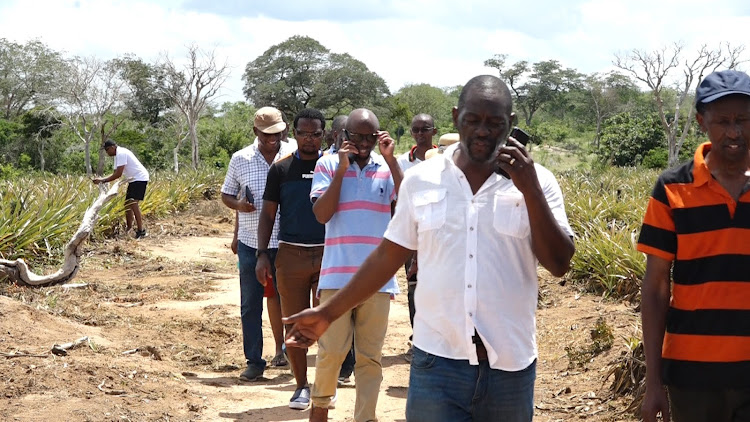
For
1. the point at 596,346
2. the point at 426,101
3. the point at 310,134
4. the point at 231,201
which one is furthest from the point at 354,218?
the point at 426,101

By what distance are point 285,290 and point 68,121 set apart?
148 feet

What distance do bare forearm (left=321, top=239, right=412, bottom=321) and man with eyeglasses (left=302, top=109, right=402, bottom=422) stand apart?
1.99 m

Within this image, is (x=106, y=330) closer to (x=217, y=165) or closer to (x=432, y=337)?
(x=432, y=337)

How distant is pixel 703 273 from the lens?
3189 mm

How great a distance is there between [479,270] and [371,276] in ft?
1.50

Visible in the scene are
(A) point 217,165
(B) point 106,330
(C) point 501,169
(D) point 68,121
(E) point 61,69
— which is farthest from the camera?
(E) point 61,69

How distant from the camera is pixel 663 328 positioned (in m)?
3.33

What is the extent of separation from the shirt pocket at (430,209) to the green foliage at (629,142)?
3428cm

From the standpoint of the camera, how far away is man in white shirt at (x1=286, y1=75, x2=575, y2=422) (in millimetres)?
3104

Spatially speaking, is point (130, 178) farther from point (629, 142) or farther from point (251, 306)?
point (629, 142)

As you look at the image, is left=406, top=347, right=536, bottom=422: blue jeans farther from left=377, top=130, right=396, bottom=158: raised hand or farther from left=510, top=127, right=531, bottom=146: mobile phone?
left=377, top=130, right=396, bottom=158: raised hand

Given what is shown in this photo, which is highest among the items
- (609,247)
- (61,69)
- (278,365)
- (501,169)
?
(61,69)

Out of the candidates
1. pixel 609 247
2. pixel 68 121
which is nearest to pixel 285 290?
pixel 609 247

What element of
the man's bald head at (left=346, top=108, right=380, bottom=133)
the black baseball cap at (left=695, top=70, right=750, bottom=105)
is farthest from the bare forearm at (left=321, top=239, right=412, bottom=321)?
the man's bald head at (left=346, top=108, right=380, bottom=133)
